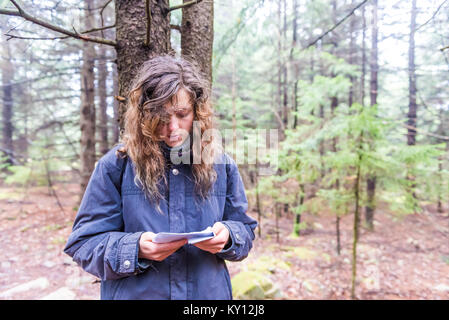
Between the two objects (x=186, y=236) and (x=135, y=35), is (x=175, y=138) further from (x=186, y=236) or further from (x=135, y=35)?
(x=135, y=35)

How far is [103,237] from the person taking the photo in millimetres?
1179

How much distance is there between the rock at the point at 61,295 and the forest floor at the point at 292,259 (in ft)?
0.05

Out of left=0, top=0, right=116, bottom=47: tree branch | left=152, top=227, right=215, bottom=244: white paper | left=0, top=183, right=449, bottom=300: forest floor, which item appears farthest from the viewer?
left=0, top=183, right=449, bottom=300: forest floor

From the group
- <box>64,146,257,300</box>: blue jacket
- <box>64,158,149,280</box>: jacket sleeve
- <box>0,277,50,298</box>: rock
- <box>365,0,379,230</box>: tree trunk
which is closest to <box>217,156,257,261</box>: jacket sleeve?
<box>64,146,257,300</box>: blue jacket

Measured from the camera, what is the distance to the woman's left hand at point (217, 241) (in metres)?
1.21

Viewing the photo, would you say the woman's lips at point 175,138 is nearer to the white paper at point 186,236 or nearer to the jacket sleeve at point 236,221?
the jacket sleeve at point 236,221

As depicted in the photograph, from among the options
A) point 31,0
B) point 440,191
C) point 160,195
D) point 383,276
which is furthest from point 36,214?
point 440,191

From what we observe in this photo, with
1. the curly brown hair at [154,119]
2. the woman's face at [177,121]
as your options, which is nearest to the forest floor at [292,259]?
the curly brown hair at [154,119]

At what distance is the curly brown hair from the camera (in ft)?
4.20

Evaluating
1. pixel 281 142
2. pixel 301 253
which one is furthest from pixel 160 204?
pixel 301 253

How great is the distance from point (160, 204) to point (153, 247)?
0.25m

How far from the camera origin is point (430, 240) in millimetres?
8273

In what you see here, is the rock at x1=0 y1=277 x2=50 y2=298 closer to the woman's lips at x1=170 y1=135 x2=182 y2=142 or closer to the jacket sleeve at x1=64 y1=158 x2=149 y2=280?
the jacket sleeve at x1=64 y1=158 x2=149 y2=280
